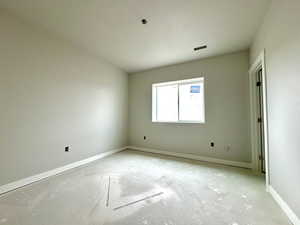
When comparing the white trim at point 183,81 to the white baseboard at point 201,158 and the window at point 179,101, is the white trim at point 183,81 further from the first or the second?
the white baseboard at point 201,158

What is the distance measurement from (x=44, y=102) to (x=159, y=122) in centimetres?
284

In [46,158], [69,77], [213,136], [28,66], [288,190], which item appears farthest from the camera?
[213,136]

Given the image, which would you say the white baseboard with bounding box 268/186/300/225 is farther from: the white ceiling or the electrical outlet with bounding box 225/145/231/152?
the white ceiling

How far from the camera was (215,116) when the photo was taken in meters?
3.29

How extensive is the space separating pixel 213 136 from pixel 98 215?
291 centimetres

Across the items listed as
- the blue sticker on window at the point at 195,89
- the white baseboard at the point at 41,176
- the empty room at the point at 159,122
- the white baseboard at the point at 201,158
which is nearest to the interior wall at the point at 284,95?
the empty room at the point at 159,122

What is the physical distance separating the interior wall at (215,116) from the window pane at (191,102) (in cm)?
23

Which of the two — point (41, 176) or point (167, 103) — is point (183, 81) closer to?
point (167, 103)

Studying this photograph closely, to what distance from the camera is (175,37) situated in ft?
8.46

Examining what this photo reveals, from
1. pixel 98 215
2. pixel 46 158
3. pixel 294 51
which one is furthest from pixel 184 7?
pixel 46 158

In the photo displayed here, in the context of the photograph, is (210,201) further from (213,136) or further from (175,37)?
(175,37)

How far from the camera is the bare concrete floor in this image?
1409 millimetres

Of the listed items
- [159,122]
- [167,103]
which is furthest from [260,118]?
[159,122]

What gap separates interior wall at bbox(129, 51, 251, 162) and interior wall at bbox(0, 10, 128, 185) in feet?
5.42
